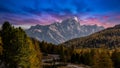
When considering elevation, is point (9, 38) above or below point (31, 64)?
above

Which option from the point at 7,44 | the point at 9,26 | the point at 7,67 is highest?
the point at 9,26

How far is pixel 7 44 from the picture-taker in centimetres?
7288

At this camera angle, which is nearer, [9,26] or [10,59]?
[10,59]

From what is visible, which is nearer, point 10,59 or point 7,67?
point 10,59

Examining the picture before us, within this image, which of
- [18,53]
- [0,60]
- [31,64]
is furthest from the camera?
[0,60]

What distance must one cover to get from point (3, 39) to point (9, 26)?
447 centimetres

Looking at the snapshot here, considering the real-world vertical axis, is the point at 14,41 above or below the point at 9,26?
below

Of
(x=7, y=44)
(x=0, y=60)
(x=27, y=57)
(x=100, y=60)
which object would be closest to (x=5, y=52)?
(x=7, y=44)

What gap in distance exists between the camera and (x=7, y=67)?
77.8 m

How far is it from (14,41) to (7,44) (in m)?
3.61

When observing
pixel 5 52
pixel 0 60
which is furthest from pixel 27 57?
pixel 0 60

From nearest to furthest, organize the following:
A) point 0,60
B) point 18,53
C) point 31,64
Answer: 1. point 18,53
2. point 31,64
3. point 0,60

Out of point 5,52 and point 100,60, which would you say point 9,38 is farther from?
point 100,60

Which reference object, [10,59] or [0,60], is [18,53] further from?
[0,60]
